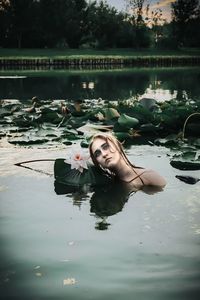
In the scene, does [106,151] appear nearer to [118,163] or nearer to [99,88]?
[118,163]

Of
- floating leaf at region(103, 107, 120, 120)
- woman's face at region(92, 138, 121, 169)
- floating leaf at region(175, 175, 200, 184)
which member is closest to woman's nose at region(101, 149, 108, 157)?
woman's face at region(92, 138, 121, 169)

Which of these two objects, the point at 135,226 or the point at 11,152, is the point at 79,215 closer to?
the point at 135,226

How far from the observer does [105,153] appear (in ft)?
17.1

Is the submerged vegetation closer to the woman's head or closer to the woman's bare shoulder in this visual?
the woman's bare shoulder

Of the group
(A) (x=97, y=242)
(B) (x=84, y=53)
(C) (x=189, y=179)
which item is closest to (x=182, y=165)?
(C) (x=189, y=179)

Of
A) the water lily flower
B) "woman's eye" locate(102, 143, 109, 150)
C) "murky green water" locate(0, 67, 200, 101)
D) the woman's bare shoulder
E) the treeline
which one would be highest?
the treeline

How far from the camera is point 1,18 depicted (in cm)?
6738

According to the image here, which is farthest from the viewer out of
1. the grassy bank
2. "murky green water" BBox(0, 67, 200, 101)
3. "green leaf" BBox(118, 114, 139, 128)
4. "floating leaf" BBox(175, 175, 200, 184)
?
the grassy bank

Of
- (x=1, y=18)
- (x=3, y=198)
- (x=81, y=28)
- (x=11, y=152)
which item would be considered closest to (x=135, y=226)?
(x=3, y=198)

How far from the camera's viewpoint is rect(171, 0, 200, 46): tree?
80.5 meters

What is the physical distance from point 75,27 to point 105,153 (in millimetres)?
67253

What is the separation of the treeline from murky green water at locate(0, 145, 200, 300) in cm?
6419

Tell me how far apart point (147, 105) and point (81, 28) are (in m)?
67.5

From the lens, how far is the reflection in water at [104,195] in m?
4.63
